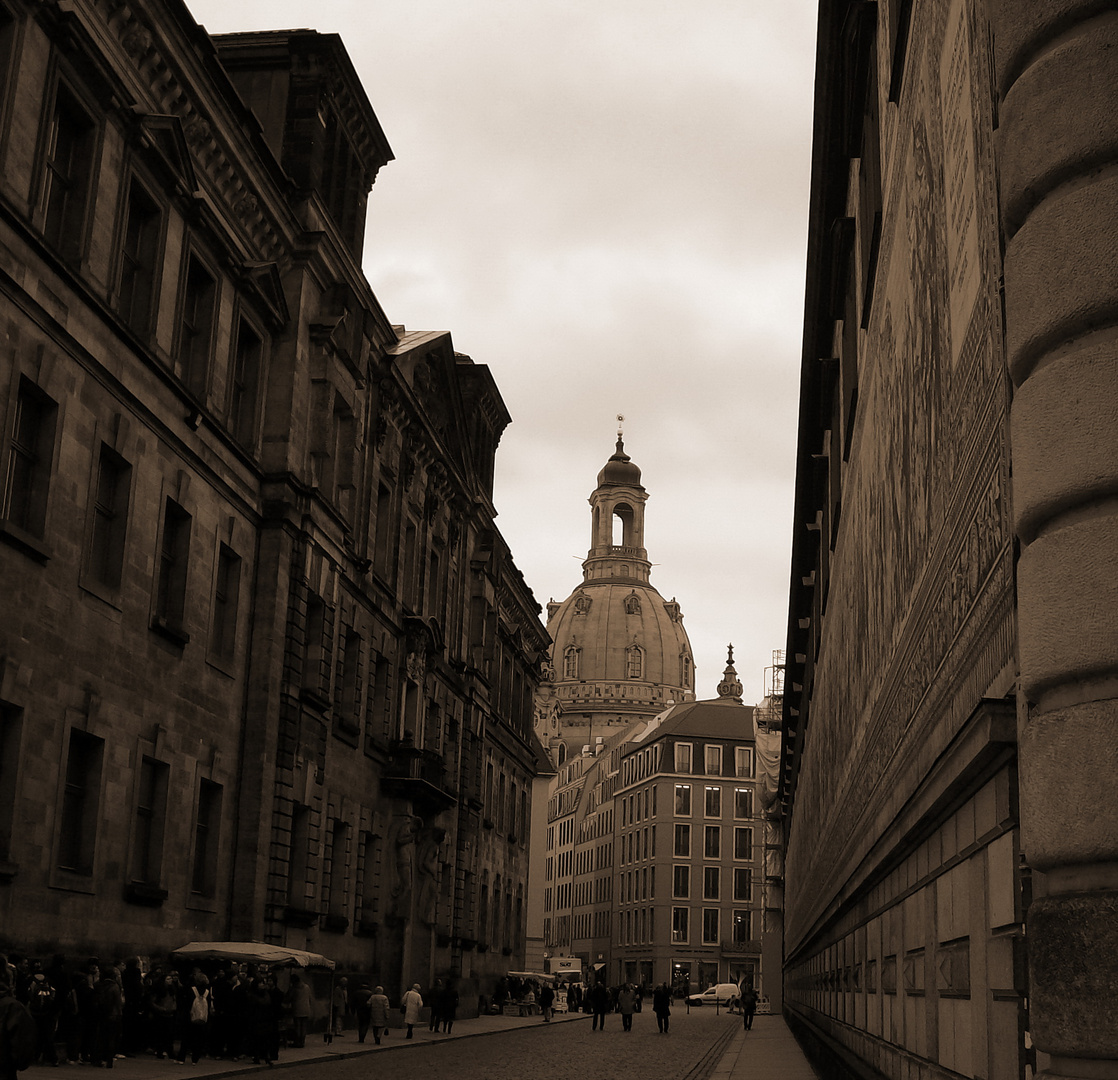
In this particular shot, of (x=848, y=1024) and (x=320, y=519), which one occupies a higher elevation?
(x=320, y=519)

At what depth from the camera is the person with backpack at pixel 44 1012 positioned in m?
19.6

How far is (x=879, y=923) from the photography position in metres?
12.3

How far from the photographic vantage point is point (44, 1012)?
19.9m

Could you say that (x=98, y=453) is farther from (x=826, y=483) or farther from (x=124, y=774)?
(x=826, y=483)

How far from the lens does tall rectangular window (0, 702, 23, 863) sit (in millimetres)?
20359

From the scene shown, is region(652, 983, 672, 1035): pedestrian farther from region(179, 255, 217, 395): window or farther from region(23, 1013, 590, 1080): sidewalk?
region(179, 255, 217, 395): window

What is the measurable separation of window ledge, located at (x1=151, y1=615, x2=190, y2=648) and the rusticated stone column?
22260 millimetres

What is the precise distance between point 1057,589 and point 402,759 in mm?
37983

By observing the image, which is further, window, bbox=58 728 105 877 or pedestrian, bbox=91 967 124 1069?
window, bbox=58 728 105 877

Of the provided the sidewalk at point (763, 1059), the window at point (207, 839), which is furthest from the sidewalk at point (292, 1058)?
the sidewalk at point (763, 1059)

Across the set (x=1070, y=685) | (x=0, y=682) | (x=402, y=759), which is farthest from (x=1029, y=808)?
(x=402, y=759)

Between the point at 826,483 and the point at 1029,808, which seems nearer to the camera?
the point at 1029,808

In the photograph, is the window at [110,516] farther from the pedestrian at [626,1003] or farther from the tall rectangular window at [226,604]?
the pedestrian at [626,1003]

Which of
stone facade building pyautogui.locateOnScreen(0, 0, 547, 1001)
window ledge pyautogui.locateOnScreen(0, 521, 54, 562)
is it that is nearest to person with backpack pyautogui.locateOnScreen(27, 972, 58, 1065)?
stone facade building pyautogui.locateOnScreen(0, 0, 547, 1001)
